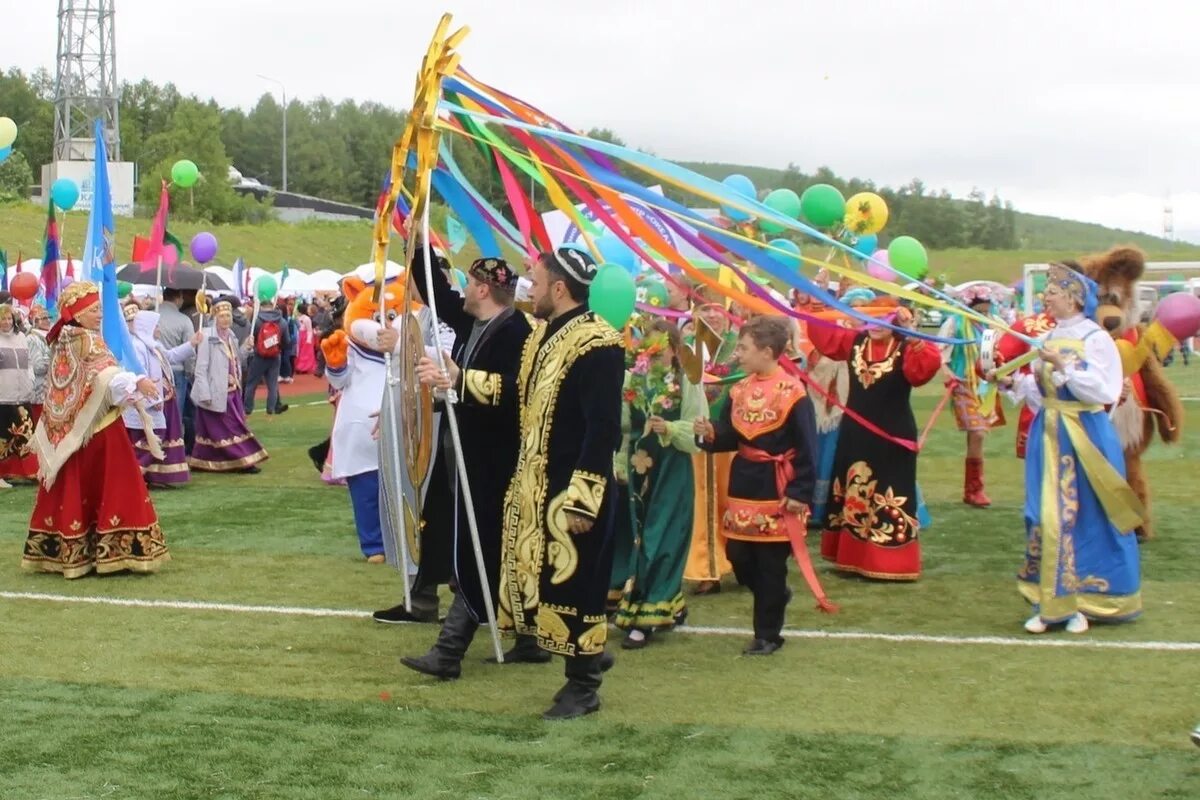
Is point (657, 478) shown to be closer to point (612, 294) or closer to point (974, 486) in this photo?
point (612, 294)

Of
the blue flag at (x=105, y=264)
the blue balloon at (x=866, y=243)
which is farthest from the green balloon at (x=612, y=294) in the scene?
the blue balloon at (x=866, y=243)

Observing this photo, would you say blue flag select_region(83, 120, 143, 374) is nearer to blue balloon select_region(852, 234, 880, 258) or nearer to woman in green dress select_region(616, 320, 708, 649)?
woman in green dress select_region(616, 320, 708, 649)

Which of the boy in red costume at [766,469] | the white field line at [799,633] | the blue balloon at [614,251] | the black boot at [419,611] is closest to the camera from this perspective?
the boy in red costume at [766,469]

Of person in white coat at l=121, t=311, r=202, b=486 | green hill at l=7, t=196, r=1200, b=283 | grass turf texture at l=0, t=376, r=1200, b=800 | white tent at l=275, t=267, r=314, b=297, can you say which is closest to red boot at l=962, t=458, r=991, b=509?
grass turf texture at l=0, t=376, r=1200, b=800

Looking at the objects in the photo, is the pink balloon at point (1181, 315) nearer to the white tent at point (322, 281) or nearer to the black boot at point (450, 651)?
the black boot at point (450, 651)

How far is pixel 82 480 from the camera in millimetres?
8422

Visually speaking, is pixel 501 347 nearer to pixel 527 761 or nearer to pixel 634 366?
pixel 634 366

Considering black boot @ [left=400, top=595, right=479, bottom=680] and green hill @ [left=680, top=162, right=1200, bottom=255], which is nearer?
black boot @ [left=400, top=595, right=479, bottom=680]

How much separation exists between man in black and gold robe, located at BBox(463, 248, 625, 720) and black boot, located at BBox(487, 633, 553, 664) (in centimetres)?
79

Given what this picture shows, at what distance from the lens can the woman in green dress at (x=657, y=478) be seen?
683 cm

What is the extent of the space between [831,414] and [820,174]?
17346 mm

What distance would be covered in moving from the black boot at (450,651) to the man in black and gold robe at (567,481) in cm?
49

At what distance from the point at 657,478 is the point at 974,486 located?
5.45m

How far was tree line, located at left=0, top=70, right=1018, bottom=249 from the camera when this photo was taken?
39.4 m
